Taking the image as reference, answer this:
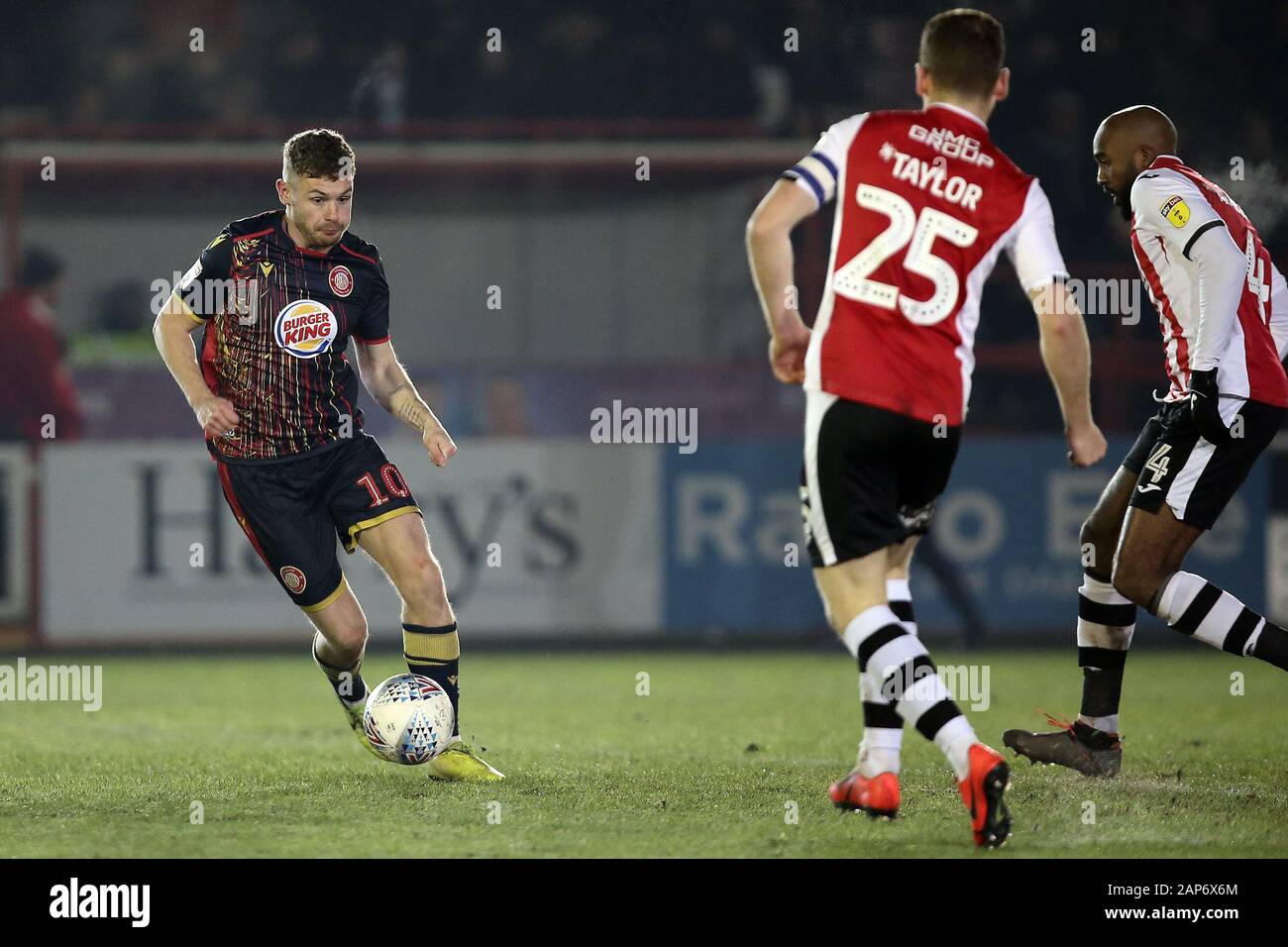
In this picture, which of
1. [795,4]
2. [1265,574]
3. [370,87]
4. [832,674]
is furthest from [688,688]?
[795,4]

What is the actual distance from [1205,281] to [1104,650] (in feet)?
4.23

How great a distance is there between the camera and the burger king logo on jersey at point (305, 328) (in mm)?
5527

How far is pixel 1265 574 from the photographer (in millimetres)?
10648

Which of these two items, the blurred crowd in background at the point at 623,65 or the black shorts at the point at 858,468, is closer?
the black shorts at the point at 858,468

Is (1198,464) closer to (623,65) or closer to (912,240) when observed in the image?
(912,240)

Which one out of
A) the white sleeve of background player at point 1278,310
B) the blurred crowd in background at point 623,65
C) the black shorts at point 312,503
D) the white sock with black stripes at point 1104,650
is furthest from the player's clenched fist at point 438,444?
the blurred crowd in background at point 623,65

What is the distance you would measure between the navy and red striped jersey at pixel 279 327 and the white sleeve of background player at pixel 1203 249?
2540 mm

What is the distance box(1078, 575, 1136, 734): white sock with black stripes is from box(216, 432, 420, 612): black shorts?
7.59 feet

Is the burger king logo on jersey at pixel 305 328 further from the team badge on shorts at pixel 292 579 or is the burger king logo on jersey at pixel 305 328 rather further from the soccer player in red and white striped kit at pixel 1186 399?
the soccer player in red and white striped kit at pixel 1186 399

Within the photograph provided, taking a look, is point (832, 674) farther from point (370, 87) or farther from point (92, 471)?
point (370, 87)

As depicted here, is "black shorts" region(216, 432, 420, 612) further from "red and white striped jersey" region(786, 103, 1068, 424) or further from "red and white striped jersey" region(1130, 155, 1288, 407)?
"red and white striped jersey" region(1130, 155, 1288, 407)

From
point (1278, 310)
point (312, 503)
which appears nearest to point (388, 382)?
point (312, 503)

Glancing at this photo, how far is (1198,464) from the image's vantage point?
532 centimetres
